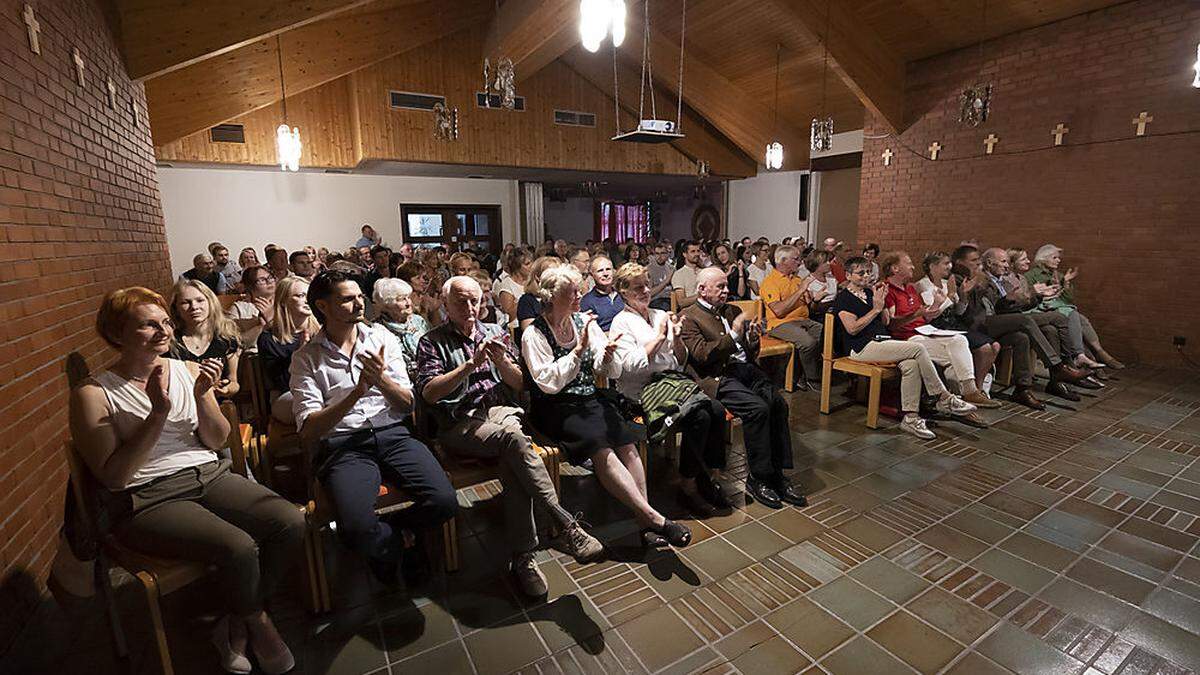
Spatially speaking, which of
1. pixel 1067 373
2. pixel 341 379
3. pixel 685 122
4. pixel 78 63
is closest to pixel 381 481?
pixel 341 379

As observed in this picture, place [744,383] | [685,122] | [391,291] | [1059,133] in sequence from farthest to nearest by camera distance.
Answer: [685,122] → [1059,133] → [744,383] → [391,291]

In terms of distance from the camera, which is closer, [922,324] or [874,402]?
[874,402]

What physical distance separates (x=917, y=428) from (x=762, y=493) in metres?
1.70

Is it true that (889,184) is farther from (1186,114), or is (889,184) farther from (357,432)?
(357,432)

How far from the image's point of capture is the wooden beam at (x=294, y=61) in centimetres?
648

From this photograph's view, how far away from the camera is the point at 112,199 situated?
3914 mm

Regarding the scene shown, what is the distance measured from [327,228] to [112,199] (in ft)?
23.0

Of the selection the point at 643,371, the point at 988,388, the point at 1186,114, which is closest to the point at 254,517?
the point at 643,371

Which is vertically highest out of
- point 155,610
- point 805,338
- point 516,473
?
point 805,338

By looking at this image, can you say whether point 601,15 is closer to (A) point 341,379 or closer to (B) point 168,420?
(A) point 341,379

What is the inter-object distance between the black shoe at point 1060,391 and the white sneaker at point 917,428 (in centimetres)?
177

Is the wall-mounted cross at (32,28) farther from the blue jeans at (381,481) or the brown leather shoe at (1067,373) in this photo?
the brown leather shoe at (1067,373)

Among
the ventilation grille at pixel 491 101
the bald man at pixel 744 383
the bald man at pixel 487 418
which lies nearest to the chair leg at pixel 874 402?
the bald man at pixel 744 383

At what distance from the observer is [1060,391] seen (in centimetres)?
498
